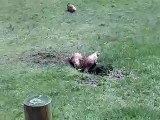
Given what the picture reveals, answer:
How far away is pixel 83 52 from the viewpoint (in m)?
7.54

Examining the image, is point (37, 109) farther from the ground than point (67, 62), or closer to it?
farther from the ground

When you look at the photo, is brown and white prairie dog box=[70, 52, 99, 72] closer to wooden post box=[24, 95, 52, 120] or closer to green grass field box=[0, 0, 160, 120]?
green grass field box=[0, 0, 160, 120]

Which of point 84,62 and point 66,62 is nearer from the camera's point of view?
point 84,62

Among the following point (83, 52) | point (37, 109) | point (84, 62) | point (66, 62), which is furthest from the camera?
point (83, 52)

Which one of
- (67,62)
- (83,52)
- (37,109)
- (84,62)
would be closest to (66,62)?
(67,62)

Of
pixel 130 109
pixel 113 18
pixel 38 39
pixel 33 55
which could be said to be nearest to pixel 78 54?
pixel 33 55

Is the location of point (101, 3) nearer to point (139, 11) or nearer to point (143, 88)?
point (139, 11)

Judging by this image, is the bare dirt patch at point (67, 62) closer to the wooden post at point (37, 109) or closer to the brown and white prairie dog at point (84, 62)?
the brown and white prairie dog at point (84, 62)

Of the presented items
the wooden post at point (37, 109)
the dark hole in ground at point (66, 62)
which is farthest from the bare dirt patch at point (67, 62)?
the wooden post at point (37, 109)

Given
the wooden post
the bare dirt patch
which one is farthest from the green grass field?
the wooden post

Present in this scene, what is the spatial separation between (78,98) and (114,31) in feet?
10.8

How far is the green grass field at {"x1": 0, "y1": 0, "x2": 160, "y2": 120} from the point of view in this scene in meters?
5.50

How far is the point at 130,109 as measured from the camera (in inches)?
210

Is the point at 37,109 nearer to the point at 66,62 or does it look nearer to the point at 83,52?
the point at 66,62
